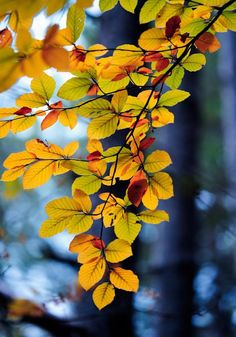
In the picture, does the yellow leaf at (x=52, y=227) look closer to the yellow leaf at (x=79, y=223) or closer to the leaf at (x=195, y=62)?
the yellow leaf at (x=79, y=223)

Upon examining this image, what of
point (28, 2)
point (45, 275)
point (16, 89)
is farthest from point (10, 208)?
point (28, 2)

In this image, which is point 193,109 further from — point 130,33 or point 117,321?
point 117,321

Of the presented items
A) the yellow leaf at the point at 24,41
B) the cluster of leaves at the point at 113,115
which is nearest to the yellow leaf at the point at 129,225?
the cluster of leaves at the point at 113,115

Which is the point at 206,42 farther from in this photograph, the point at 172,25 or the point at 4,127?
the point at 4,127

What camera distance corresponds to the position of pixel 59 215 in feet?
1.99

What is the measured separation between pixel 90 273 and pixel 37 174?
0.54 ft

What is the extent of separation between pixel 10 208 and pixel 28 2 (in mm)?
3288

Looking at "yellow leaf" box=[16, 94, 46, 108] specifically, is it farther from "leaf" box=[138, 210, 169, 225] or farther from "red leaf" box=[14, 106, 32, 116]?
"leaf" box=[138, 210, 169, 225]

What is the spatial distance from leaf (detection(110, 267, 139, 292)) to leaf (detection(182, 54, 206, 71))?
32 cm

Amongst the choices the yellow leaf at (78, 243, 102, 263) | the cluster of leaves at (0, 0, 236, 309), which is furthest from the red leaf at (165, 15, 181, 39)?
the yellow leaf at (78, 243, 102, 263)

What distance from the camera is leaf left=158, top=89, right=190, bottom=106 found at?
0.60m

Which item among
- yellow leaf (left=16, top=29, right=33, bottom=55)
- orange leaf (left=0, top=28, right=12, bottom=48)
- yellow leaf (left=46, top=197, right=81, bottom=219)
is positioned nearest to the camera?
yellow leaf (left=16, top=29, right=33, bottom=55)

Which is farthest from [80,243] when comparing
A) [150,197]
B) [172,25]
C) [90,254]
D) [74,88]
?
[172,25]

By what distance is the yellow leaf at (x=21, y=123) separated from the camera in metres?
0.58
